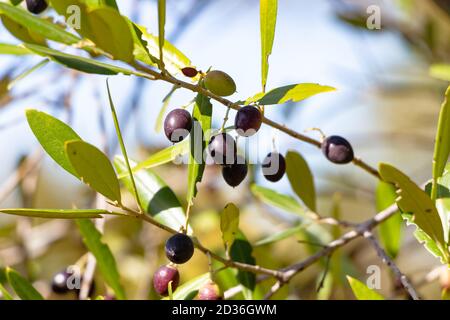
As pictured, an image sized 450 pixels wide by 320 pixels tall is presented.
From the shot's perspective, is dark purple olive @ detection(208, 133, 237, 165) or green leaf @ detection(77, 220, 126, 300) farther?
green leaf @ detection(77, 220, 126, 300)

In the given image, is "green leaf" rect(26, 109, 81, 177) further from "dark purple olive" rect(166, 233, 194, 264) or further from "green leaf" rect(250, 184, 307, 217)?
"green leaf" rect(250, 184, 307, 217)

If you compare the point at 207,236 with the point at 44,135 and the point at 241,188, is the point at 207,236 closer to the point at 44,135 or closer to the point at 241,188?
the point at 241,188

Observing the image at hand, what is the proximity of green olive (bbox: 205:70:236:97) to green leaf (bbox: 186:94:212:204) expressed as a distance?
0.09 m

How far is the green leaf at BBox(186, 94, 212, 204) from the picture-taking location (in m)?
1.07

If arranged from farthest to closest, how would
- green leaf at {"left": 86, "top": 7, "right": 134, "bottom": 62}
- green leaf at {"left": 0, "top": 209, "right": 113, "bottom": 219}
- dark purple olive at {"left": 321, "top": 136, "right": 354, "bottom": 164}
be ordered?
dark purple olive at {"left": 321, "top": 136, "right": 354, "bottom": 164} < green leaf at {"left": 0, "top": 209, "right": 113, "bottom": 219} < green leaf at {"left": 86, "top": 7, "right": 134, "bottom": 62}

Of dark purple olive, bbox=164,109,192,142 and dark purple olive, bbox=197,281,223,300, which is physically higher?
dark purple olive, bbox=164,109,192,142

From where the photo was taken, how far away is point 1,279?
1.75 meters

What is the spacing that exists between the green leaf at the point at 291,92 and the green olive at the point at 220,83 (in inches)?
2.5

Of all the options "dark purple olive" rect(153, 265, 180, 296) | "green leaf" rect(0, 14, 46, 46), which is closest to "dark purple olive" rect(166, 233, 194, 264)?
"dark purple olive" rect(153, 265, 180, 296)

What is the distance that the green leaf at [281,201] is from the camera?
1.61 metres
